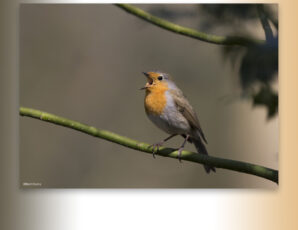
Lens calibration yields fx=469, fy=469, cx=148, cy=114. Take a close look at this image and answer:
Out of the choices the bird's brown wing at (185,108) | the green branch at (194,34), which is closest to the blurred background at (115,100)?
the bird's brown wing at (185,108)

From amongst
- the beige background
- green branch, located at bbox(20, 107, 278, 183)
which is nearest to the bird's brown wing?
green branch, located at bbox(20, 107, 278, 183)

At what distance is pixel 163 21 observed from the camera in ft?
6.77

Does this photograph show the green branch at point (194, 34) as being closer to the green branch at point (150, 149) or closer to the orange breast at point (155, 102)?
the orange breast at point (155, 102)

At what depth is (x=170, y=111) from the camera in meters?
2.37

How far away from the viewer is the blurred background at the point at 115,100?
244 cm

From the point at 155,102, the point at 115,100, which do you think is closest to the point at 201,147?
the point at 155,102

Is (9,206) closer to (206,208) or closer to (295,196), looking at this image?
(206,208)

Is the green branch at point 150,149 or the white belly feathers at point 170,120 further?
the white belly feathers at point 170,120

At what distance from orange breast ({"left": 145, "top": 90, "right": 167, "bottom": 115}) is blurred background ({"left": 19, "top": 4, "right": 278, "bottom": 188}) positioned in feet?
0.18

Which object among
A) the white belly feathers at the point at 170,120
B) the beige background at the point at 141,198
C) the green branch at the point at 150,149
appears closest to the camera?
the green branch at the point at 150,149

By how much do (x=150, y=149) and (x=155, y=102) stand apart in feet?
0.80

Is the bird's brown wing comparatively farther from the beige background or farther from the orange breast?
the beige background

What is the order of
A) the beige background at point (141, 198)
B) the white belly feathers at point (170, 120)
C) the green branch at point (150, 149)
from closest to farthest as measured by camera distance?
the green branch at point (150, 149)
the white belly feathers at point (170, 120)
the beige background at point (141, 198)

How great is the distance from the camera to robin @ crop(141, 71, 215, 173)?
237 cm
